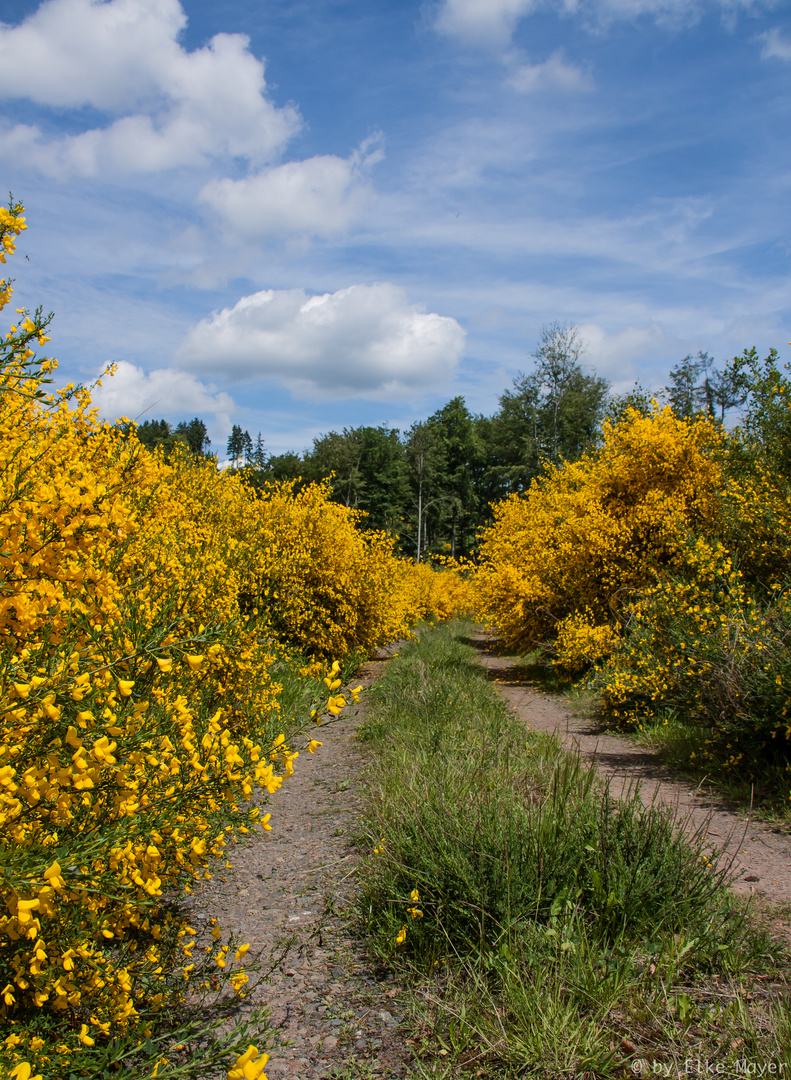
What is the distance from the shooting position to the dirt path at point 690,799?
3.64 metres

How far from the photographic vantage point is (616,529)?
9867 mm

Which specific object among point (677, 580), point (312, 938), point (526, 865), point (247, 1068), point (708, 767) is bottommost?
point (312, 938)

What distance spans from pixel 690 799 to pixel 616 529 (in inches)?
215

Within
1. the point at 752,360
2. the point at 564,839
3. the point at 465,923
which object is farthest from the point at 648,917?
the point at 752,360

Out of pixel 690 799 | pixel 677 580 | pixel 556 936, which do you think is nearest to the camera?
pixel 556 936

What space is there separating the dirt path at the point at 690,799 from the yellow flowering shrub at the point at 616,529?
1458 millimetres

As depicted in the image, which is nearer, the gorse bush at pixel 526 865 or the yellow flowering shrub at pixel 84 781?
the yellow flowering shrub at pixel 84 781

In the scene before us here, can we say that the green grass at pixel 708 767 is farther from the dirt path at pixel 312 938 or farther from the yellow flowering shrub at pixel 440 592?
the yellow flowering shrub at pixel 440 592

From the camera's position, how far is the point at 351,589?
1070cm

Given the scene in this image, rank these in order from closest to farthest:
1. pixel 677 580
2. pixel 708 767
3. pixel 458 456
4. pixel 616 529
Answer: pixel 708 767 → pixel 677 580 → pixel 616 529 → pixel 458 456

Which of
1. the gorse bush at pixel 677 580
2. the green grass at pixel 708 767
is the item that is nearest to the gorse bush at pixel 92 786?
the green grass at pixel 708 767

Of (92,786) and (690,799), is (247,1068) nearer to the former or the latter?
(92,786)

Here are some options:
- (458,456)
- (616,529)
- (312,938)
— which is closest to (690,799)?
(312,938)

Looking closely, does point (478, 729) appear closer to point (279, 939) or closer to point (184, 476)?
point (279, 939)
